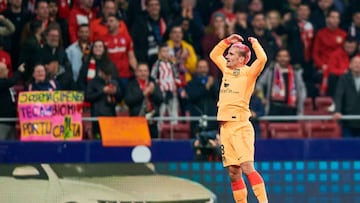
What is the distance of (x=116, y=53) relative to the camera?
18719 millimetres

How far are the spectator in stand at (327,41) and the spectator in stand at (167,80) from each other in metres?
2.87

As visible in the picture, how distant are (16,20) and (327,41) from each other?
5.37 metres

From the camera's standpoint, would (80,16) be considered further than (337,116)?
Yes

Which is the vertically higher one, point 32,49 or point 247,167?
point 32,49

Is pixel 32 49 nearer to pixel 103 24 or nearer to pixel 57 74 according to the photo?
pixel 57 74

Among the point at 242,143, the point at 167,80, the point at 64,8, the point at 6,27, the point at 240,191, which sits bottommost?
the point at 240,191

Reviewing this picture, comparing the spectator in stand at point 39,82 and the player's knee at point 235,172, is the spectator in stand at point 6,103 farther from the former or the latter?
the player's knee at point 235,172

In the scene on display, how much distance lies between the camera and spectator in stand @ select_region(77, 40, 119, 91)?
17.9 m

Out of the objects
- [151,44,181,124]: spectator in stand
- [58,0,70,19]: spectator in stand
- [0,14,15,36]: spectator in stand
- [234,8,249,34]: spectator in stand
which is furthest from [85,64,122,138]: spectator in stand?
[234,8,249,34]: spectator in stand

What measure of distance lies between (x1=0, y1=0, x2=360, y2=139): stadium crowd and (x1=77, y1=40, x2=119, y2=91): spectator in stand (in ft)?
0.05

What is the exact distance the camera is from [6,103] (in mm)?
17297

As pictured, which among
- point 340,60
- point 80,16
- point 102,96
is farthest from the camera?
point 340,60

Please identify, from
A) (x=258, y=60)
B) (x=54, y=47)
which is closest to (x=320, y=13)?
(x=54, y=47)

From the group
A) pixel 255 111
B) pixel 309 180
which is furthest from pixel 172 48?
pixel 309 180
